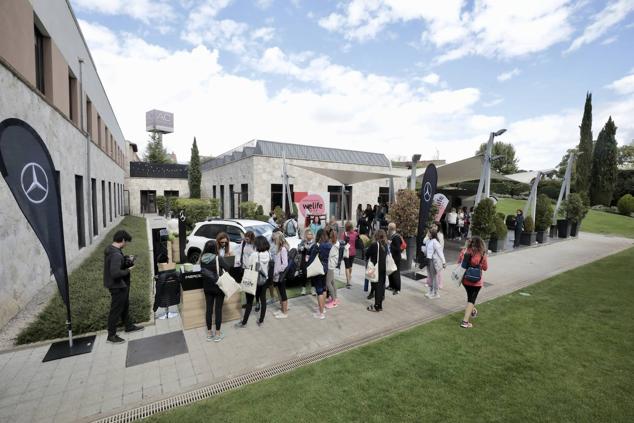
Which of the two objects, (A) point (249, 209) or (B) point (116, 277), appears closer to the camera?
(B) point (116, 277)

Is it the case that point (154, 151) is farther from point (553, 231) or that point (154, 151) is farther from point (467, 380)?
point (467, 380)

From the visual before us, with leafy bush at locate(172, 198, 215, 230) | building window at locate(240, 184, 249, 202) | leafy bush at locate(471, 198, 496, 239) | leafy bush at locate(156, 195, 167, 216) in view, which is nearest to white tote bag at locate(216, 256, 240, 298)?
leafy bush at locate(471, 198, 496, 239)

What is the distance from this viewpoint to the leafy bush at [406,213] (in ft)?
32.3

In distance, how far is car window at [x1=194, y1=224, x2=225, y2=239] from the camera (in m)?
9.40

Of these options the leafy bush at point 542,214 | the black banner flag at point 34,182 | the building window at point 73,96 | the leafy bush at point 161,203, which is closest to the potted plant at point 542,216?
the leafy bush at point 542,214

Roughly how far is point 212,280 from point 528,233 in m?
14.8

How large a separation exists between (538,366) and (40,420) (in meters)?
6.17

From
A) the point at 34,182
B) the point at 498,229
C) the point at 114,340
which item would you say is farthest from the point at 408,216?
the point at 34,182

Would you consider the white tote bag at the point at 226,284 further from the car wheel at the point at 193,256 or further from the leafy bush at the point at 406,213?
the leafy bush at the point at 406,213

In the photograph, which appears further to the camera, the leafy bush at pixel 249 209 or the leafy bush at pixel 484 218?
the leafy bush at pixel 249 209

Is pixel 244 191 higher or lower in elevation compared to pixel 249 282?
higher

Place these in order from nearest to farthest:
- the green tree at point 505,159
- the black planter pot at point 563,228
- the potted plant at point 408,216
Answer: the potted plant at point 408,216
the black planter pot at point 563,228
the green tree at point 505,159

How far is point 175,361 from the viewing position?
4.32 meters

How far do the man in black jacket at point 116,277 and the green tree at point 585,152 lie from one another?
46.1 meters
